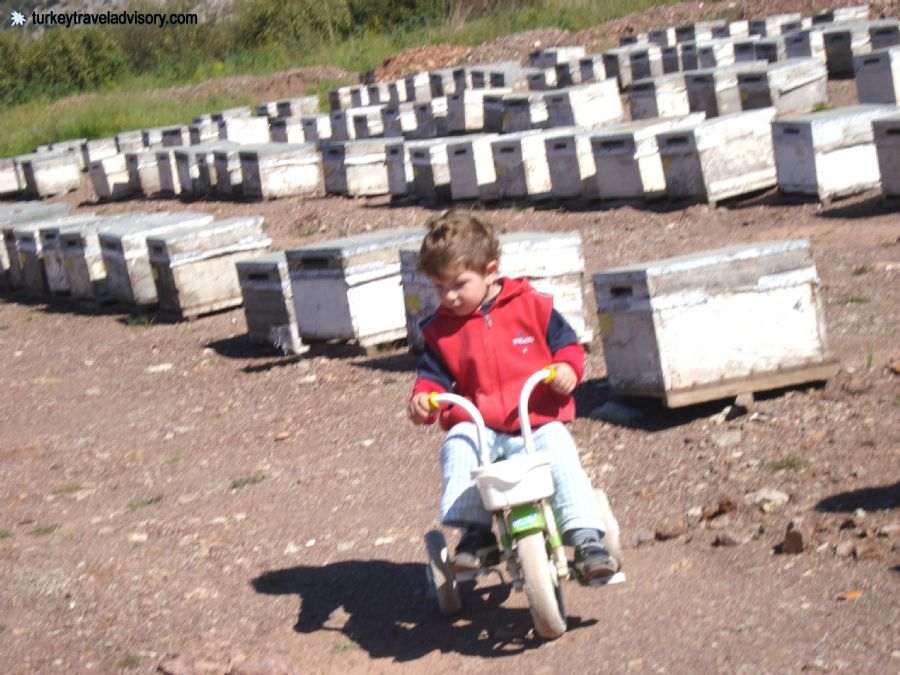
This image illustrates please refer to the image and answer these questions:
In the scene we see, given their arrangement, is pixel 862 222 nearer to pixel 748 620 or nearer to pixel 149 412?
pixel 149 412

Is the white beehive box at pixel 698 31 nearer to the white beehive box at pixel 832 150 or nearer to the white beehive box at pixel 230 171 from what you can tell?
the white beehive box at pixel 230 171

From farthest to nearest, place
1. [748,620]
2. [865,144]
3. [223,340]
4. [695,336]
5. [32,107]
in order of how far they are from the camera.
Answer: [32,107], [865,144], [223,340], [695,336], [748,620]

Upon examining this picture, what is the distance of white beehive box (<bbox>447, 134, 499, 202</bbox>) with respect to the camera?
1823cm

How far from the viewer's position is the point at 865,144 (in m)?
14.3

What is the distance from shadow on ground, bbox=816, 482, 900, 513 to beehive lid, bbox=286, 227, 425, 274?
5273 millimetres

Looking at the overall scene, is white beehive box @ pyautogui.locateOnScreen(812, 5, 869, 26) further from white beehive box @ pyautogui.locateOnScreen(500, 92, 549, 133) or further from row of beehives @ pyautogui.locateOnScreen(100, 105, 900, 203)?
row of beehives @ pyautogui.locateOnScreen(100, 105, 900, 203)

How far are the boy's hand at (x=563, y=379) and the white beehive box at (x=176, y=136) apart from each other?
80.8 ft

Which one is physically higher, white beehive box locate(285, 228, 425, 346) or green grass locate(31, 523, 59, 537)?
white beehive box locate(285, 228, 425, 346)

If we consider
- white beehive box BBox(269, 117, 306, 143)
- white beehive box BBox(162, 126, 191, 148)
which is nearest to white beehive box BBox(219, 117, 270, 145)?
white beehive box BBox(162, 126, 191, 148)

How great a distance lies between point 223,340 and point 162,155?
12.7m

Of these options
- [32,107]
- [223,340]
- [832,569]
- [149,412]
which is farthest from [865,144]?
[32,107]

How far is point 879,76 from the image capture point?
18297 mm

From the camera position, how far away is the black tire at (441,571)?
5.55 m

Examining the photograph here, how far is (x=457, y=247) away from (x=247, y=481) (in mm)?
3480
